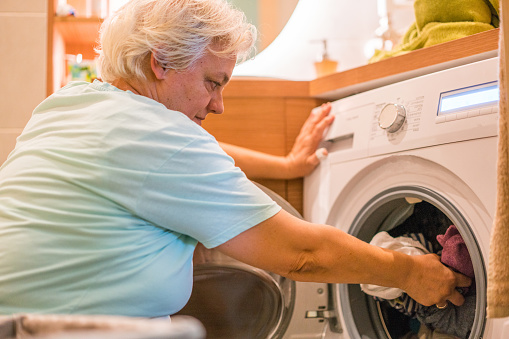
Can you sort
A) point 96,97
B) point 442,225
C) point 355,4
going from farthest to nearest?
1. point 355,4
2. point 442,225
3. point 96,97

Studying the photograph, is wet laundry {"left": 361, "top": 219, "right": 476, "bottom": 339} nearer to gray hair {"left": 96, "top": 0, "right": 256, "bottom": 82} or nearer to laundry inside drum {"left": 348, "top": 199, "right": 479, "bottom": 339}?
laundry inside drum {"left": 348, "top": 199, "right": 479, "bottom": 339}

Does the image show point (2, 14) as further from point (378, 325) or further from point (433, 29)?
point (378, 325)

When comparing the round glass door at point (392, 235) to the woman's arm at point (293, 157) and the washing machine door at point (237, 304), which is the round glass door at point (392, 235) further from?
the woman's arm at point (293, 157)

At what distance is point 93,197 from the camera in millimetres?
958

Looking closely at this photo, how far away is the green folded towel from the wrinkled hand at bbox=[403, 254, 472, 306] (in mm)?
536

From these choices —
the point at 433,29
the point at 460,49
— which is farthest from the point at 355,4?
the point at 460,49

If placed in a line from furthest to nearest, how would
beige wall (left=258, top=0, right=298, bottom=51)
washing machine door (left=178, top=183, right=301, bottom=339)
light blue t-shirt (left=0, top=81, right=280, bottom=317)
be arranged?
beige wall (left=258, top=0, right=298, bottom=51) → washing machine door (left=178, top=183, right=301, bottom=339) → light blue t-shirt (left=0, top=81, right=280, bottom=317)

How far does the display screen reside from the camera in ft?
3.59

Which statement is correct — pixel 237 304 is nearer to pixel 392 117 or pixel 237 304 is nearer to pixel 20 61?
pixel 392 117

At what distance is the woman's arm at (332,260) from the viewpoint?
1.00m

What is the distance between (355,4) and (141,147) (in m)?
1.87

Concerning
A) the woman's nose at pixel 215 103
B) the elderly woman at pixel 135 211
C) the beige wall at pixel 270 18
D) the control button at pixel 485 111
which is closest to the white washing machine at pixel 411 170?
the control button at pixel 485 111

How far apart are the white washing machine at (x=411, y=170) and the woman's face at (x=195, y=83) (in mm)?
423

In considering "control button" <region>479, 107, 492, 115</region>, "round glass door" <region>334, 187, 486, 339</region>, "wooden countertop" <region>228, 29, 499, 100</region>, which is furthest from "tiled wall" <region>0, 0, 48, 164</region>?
"control button" <region>479, 107, 492, 115</region>
